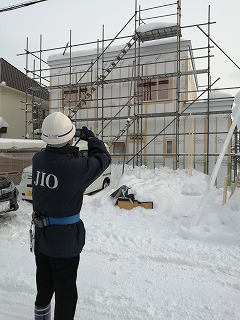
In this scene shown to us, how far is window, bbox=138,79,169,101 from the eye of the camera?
13.3 meters

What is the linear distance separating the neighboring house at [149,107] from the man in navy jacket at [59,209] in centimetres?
992

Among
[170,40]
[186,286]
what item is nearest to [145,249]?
[186,286]

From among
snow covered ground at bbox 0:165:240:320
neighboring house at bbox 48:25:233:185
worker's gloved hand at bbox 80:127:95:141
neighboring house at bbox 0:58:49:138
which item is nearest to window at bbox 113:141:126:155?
neighboring house at bbox 48:25:233:185

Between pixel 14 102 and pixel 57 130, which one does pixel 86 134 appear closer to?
pixel 57 130

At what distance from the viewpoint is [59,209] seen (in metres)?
1.86

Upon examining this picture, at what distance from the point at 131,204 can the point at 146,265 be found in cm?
306

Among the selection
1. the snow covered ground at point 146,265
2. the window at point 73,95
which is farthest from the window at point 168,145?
the snow covered ground at point 146,265

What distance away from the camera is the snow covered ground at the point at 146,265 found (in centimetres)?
261

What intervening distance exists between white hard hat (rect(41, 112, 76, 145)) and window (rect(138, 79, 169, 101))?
11.7m

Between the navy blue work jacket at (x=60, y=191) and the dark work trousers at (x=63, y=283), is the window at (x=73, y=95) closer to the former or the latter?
the navy blue work jacket at (x=60, y=191)

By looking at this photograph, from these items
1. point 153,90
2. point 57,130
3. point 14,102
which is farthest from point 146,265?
point 14,102

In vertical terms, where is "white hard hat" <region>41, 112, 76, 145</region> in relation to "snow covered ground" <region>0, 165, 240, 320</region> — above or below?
above

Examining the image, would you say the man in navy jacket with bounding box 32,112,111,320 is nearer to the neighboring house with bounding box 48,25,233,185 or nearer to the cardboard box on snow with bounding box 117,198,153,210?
the cardboard box on snow with bounding box 117,198,153,210

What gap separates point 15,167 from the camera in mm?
9914
